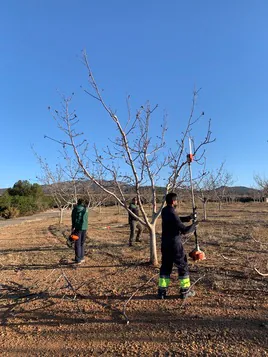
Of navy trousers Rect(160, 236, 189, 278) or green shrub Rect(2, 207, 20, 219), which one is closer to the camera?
navy trousers Rect(160, 236, 189, 278)

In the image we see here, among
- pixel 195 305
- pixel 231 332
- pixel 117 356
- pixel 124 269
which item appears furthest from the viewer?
pixel 124 269

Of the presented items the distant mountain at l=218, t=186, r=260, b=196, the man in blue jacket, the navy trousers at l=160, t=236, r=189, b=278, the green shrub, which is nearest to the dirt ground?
the man in blue jacket

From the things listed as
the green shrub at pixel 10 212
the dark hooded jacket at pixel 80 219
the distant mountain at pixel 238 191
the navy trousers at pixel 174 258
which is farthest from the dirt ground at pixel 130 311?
the distant mountain at pixel 238 191

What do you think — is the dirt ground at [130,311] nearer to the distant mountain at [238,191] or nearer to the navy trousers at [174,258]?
the navy trousers at [174,258]

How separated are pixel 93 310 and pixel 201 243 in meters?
5.91

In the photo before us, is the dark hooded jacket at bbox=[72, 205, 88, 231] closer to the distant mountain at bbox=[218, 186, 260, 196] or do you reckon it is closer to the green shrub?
the green shrub

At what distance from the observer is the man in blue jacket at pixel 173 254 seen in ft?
15.7

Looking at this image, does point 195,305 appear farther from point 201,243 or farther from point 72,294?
point 201,243

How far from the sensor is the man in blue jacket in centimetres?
477

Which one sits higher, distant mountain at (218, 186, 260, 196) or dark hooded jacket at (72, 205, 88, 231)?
distant mountain at (218, 186, 260, 196)

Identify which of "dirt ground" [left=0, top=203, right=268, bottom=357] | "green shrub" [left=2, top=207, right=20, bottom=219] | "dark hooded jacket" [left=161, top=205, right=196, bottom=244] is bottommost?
"dirt ground" [left=0, top=203, right=268, bottom=357]

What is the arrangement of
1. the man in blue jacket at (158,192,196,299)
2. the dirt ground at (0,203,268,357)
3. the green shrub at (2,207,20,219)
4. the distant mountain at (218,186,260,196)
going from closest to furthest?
the dirt ground at (0,203,268,357)
the man in blue jacket at (158,192,196,299)
the green shrub at (2,207,20,219)
the distant mountain at (218,186,260,196)

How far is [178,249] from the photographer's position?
4848 millimetres

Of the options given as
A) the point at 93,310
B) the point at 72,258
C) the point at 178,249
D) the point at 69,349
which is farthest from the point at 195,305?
the point at 72,258
